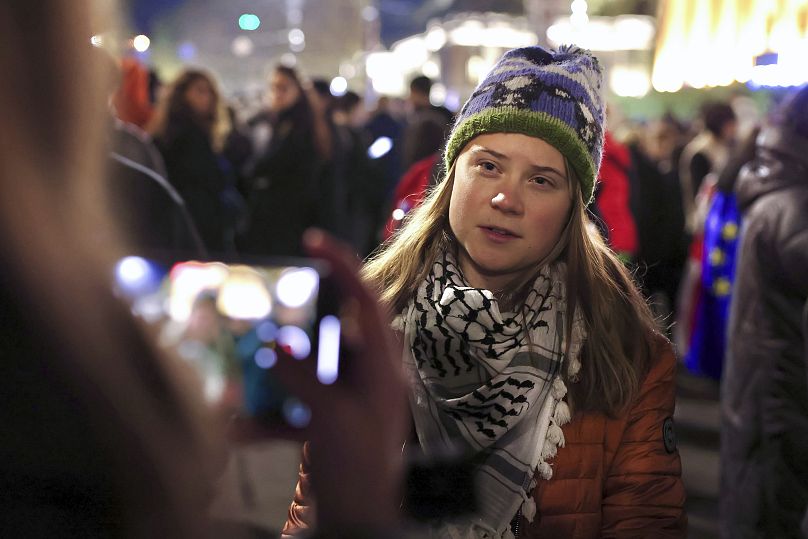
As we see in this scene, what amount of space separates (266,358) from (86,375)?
0.53ft

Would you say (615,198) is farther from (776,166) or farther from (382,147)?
(382,147)

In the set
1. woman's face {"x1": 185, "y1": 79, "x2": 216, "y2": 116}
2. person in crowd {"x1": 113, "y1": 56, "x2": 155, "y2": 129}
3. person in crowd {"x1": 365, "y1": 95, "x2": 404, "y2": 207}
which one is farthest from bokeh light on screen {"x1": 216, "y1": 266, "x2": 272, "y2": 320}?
person in crowd {"x1": 365, "y1": 95, "x2": 404, "y2": 207}

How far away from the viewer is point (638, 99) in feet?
112

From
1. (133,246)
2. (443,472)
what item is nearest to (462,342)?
(443,472)

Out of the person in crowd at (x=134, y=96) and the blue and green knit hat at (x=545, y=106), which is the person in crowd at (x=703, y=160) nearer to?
the person in crowd at (x=134, y=96)

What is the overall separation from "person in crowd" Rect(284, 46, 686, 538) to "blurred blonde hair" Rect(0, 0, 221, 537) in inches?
47.3

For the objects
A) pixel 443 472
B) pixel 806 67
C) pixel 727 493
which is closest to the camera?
pixel 443 472

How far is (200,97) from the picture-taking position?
23.8ft

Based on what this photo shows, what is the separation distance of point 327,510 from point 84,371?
9.1 inches

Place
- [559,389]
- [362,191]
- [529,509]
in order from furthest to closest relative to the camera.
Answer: [362,191] < [559,389] < [529,509]

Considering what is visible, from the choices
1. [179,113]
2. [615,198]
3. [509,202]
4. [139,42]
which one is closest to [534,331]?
[509,202]

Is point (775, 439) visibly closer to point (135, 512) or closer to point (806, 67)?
point (806, 67)

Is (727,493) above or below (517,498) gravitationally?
below

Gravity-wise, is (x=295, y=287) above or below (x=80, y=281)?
below
